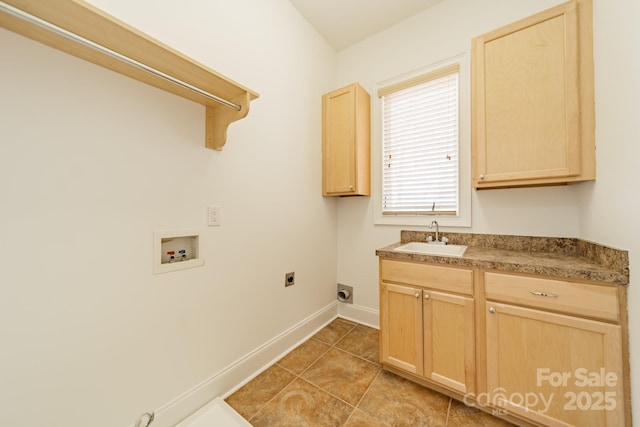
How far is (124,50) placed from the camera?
3.12 ft

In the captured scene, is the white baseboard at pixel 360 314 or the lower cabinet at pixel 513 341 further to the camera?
the white baseboard at pixel 360 314

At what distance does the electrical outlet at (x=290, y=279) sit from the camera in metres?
1.95

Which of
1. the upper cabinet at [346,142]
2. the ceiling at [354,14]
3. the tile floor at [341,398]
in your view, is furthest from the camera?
the upper cabinet at [346,142]

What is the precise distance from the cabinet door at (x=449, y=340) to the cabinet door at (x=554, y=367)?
95 millimetres

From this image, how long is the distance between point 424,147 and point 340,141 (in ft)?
2.51

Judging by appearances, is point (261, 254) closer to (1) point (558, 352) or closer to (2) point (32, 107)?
(2) point (32, 107)

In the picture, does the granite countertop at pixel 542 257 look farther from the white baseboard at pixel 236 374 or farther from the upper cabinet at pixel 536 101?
the white baseboard at pixel 236 374

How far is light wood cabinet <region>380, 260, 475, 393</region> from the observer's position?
4.45 ft

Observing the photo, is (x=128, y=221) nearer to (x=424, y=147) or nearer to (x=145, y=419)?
(x=145, y=419)

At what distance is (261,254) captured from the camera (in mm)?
1735

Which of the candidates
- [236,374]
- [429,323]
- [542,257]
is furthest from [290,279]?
[542,257]

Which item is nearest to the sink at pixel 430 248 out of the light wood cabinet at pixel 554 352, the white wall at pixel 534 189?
the white wall at pixel 534 189

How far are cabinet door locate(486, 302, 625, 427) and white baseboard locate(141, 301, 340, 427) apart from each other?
1.36 m

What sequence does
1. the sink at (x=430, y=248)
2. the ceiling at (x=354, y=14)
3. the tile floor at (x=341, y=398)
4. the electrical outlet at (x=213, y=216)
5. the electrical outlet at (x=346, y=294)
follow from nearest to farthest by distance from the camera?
the tile floor at (x=341, y=398)
the electrical outlet at (x=213, y=216)
the sink at (x=430, y=248)
the ceiling at (x=354, y=14)
the electrical outlet at (x=346, y=294)
